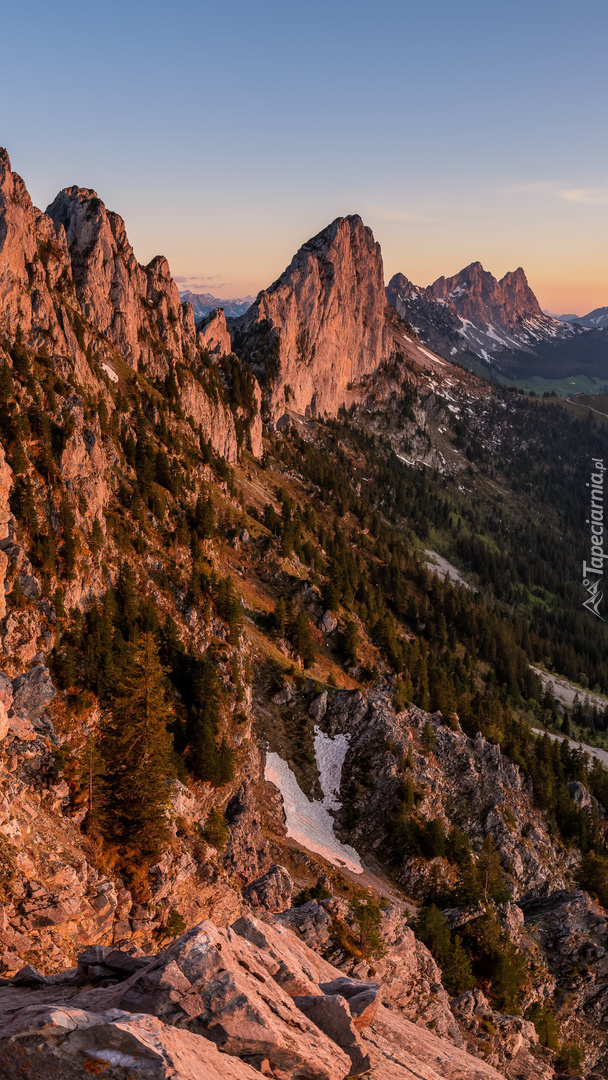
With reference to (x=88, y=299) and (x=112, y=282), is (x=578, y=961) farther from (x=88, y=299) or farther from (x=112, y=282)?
(x=112, y=282)

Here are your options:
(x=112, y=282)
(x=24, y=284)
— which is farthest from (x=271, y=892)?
(x=112, y=282)

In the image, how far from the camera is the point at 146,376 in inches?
6235

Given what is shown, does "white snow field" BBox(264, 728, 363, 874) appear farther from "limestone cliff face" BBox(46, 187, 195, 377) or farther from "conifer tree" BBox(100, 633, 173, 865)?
"limestone cliff face" BBox(46, 187, 195, 377)

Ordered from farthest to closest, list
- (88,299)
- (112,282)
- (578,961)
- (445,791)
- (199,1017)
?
1. (112,282)
2. (88,299)
3. (445,791)
4. (578,961)
5. (199,1017)

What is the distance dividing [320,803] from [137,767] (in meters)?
40.9

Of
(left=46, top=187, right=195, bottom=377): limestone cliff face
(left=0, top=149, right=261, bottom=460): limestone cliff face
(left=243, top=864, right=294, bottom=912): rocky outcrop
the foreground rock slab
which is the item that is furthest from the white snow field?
(left=46, top=187, right=195, bottom=377): limestone cliff face

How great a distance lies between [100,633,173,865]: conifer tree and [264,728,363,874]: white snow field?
28.8 metres

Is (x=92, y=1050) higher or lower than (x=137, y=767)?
higher

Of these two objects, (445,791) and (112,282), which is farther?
(112,282)

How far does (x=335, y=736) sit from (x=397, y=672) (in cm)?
4146

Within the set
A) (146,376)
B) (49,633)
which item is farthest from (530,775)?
(146,376)

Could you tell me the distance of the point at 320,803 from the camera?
82125mm

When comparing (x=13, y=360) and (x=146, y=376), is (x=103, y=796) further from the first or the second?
(x=146, y=376)

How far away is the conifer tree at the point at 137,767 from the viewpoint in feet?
145
